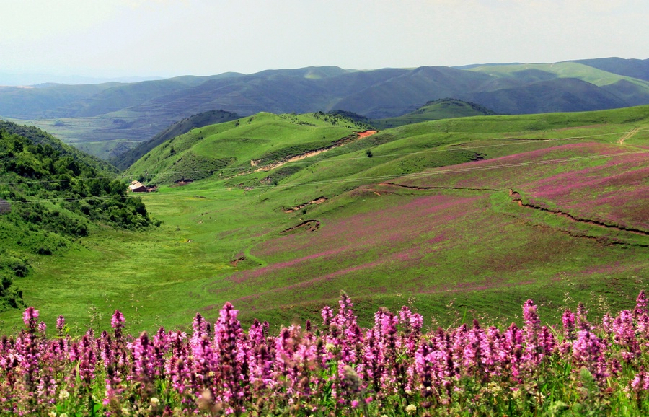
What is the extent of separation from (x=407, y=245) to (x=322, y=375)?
49213 mm

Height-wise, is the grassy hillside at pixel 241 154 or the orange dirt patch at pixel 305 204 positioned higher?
the grassy hillside at pixel 241 154

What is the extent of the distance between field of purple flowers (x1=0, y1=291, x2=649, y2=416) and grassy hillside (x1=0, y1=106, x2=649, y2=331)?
4.61m

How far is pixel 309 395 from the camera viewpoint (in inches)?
210

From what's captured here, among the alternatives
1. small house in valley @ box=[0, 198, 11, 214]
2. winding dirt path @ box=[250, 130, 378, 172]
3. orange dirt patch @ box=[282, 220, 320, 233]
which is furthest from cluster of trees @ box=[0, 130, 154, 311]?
winding dirt path @ box=[250, 130, 378, 172]

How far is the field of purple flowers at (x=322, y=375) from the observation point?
17.9ft

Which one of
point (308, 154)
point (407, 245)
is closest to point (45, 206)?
point (407, 245)

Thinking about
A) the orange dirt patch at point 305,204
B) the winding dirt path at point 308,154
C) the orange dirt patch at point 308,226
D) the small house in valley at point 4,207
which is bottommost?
the orange dirt patch at point 308,226

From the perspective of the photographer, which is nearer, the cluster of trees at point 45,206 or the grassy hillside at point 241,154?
the cluster of trees at point 45,206

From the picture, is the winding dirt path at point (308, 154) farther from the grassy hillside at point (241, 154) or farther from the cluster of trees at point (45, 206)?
the cluster of trees at point (45, 206)

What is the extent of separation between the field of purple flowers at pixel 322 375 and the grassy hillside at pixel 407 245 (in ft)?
15.1

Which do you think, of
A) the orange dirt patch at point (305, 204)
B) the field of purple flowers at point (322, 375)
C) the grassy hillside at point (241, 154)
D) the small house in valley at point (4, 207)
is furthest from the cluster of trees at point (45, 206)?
the grassy hillside at point (241, 154)

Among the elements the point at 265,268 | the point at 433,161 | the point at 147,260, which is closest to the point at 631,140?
the point at 433,161

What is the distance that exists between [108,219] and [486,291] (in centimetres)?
6486

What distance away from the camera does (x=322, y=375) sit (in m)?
7.14
